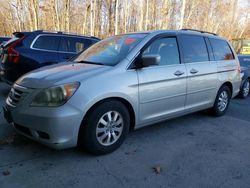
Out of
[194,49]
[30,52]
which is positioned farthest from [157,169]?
[30,52]

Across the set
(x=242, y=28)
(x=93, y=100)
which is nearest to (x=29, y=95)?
(x=93, y=100)

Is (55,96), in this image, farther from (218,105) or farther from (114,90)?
(218,105)

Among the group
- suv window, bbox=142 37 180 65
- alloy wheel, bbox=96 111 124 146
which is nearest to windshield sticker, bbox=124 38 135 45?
suv window, bbox=142 37 180 65

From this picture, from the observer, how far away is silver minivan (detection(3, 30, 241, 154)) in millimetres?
2936

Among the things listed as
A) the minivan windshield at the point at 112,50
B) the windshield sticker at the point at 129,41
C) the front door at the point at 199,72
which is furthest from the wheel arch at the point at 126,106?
the front door at the point at 199,72

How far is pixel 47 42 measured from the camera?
6.59m

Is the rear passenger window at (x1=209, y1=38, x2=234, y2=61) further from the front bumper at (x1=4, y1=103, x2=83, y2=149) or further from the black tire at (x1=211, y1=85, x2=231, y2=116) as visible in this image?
the front bumper at (x1=4, y1=103, x2=83, y2=149)

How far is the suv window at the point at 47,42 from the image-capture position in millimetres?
6394

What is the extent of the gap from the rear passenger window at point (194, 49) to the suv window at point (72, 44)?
3.80 meters

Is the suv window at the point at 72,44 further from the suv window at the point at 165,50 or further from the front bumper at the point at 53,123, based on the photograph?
the front bumper at the point at 53,123

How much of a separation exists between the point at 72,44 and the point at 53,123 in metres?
4.76

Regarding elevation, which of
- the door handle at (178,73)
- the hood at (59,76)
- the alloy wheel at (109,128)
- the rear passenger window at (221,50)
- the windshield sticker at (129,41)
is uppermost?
the windshield sticker at (129,41)

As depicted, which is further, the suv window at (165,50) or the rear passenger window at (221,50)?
the rear passenger window at (221,50)

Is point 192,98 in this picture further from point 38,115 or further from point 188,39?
point 38,115
